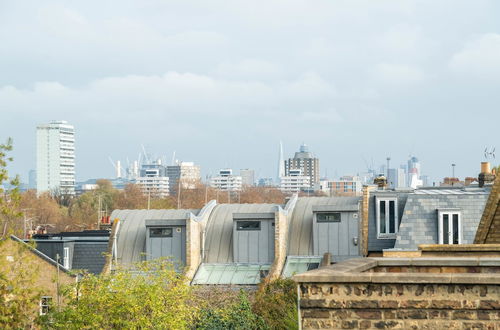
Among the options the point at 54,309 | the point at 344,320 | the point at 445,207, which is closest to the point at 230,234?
the point at 445,207

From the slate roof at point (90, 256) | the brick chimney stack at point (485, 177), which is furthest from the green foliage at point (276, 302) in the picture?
the slate roof at point (90, 256)

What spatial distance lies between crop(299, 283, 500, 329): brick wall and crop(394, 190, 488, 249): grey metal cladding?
34530 mm

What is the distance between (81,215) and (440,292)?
175m

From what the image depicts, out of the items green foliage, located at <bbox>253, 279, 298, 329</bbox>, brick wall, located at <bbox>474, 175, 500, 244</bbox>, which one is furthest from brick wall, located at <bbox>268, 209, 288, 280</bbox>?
brick wall, located at <bbox>474, 175, 500, 244</bbox>

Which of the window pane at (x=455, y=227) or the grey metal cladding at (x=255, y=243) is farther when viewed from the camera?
the grey metal cladding at (x=255, y=243)

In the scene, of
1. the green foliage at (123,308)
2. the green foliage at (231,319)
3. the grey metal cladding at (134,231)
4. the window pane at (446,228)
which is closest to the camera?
the green foliage at (123,308)

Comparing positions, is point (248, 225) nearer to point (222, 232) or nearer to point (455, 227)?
point (222, 232)

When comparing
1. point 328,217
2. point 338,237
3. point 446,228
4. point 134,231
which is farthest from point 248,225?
point 446,228

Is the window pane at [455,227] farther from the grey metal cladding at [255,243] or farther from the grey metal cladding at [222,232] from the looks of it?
the grey metal cladding at [255,243]

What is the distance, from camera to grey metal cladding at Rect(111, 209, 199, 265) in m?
55.8

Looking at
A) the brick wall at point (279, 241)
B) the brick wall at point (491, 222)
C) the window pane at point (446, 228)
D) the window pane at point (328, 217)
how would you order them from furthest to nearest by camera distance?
the window pane at point (328, 217) → the brick wall at point (279, 241) → the window pane at point (446, 228) → the brick wall at point (491, 222)

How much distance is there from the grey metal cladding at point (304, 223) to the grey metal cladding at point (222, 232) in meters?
1.45

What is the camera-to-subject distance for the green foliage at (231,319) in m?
40.7

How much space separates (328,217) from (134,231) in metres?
11.1
